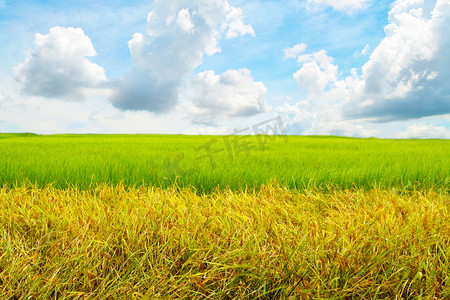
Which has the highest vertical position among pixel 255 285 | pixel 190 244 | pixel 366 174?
pixel 366 174

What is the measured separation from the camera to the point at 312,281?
4.55 ft

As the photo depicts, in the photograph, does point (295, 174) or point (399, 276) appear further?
point (295, 174)

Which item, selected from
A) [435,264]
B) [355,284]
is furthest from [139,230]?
[435,264]

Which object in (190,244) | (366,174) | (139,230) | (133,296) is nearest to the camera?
(133,296)

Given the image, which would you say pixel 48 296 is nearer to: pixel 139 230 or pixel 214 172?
pixel 139 230

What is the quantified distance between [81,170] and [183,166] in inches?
52.8

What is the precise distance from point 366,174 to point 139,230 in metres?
3.08

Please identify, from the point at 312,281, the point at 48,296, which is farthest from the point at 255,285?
the point at 48,296

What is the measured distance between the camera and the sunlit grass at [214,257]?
138 centimetres

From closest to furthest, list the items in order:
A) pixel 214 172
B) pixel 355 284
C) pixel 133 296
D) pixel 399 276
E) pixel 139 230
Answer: pixel 133 296 → pixel 355 284 → pixel 399 276 → pixel 139 230 → pixel 214 172

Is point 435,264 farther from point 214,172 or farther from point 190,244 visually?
point 214,172

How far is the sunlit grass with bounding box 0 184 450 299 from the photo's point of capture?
138cm

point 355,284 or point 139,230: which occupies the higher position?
point 139,230

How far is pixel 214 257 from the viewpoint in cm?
155
